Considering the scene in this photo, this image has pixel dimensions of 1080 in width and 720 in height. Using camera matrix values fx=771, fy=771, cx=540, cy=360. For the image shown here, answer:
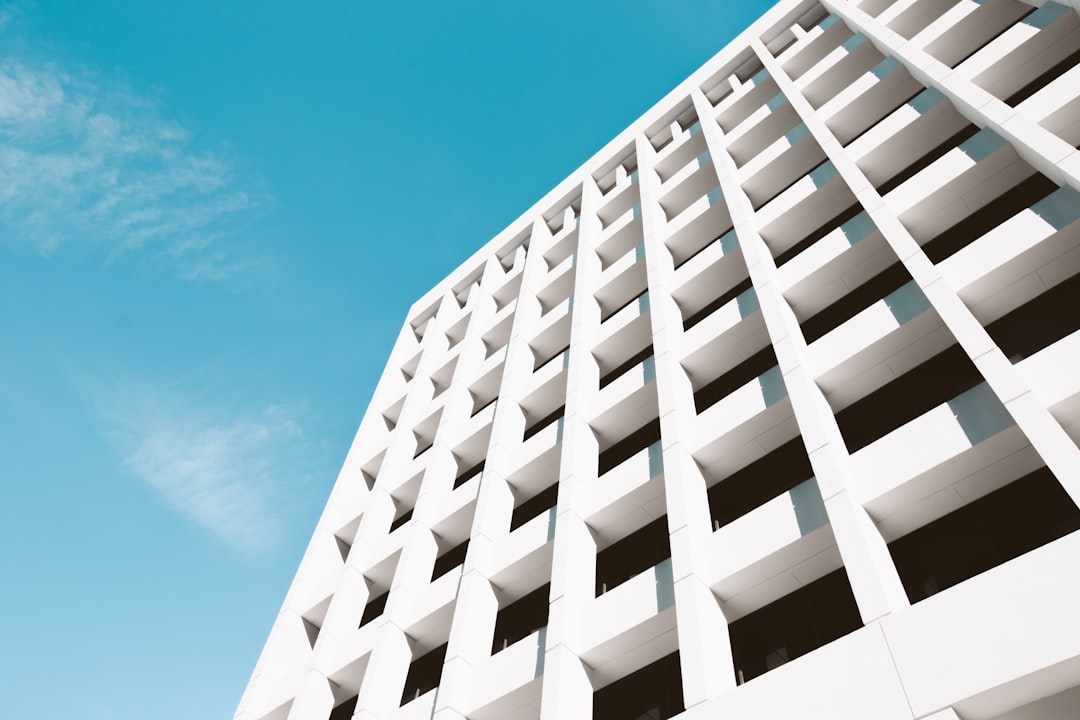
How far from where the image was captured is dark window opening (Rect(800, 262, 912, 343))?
1917cm

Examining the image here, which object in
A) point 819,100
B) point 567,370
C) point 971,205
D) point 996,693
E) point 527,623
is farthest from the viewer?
point 819,100

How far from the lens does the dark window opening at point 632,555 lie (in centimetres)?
1827

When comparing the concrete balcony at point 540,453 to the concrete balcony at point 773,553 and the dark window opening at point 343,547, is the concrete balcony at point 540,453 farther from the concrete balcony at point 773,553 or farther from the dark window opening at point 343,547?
the dark window opening at point 343,547

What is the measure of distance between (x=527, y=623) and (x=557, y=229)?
71.0 ft

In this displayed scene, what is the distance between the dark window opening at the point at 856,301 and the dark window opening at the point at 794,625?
7.30 m

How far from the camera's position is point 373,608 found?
79.7ft

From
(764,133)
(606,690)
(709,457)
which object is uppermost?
(764,133)

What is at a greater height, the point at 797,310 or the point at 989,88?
the point at 989,88

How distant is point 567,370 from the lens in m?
24.1

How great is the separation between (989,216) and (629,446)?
10557mm

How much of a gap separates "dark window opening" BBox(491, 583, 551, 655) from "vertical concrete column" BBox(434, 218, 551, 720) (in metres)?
0.87

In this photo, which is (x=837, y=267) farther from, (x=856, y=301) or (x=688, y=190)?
(x=688, y=190)

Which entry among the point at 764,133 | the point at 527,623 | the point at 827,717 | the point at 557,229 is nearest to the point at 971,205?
the point at 764,133

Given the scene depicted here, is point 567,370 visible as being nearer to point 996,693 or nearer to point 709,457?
point 709,457
